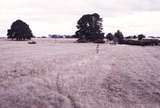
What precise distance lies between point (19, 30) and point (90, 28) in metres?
21.8

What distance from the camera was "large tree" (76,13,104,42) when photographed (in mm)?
79562

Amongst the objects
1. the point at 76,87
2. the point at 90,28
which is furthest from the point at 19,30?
the point at 76,87

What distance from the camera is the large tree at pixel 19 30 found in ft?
283

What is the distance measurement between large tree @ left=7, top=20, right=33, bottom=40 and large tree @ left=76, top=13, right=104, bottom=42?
16528 millimetres

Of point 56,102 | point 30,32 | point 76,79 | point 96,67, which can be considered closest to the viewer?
point 56,102

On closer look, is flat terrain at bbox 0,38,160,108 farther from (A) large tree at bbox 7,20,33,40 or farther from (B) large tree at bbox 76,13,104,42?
(A) large tree at bbox 7,20,33,40

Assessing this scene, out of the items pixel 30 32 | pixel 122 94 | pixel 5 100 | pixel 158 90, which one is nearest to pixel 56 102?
pixel 5 100

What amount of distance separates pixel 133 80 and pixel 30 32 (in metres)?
77.4

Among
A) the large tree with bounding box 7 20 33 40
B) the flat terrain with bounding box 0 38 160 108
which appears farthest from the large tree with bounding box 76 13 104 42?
the flat terrain with bounding box 0 38 160 108

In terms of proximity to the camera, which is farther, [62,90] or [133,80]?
[133,80]

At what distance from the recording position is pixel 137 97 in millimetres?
12977

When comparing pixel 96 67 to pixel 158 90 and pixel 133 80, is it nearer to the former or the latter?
pixel 133 80

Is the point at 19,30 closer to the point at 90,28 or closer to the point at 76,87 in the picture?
the point at 90,28

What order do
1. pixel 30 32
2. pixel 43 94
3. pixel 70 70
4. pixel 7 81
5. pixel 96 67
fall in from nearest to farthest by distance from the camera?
pixel 43 94 → pixel 7 81 → pixel 70 70 → pixel 96 67 → pixel 30 32
